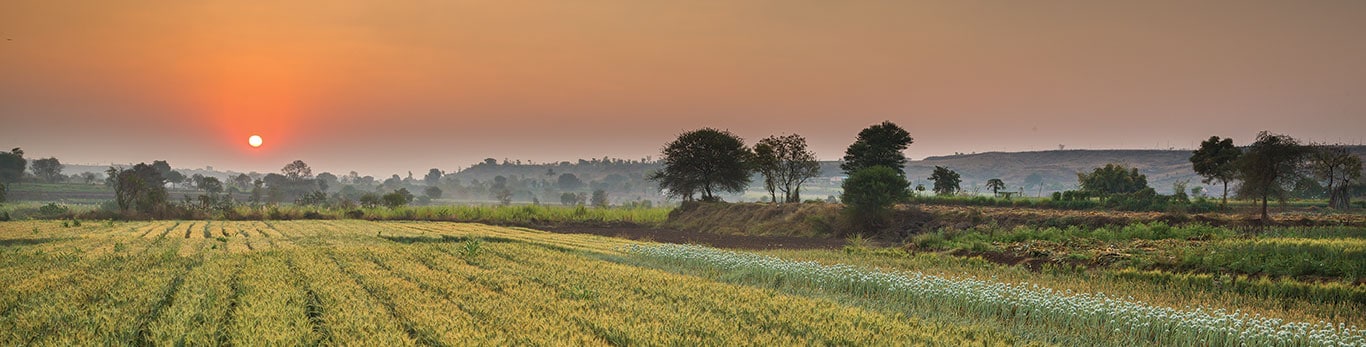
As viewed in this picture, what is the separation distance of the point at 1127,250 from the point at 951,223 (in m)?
18.6

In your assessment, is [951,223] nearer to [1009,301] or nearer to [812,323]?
[1009,301]

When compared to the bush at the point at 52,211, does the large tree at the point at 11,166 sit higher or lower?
higher

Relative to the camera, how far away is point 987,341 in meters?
9.45

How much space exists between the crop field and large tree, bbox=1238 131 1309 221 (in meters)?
17.3

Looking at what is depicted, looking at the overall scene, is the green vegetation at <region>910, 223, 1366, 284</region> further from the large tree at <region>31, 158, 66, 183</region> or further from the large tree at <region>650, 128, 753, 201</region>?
the large tree at <region>31, 158, 66, 183</region>

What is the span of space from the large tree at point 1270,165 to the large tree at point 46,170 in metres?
222

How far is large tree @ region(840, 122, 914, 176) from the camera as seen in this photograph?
6762cm

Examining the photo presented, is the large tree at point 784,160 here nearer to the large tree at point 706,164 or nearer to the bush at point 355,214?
the large tree at point 706,164

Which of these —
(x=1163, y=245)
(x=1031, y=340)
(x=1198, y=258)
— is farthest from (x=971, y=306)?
(x=1163, y=245)

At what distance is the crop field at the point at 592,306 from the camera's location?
366 inches

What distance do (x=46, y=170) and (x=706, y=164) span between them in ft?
624

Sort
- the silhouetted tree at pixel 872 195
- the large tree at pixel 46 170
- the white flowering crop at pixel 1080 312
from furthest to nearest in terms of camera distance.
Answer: the large tree at pixel 46 170 < the silhouetted tree at pixel 872 195 < the white flowering crop at pixel 1080 312

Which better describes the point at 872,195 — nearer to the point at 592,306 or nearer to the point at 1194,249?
the point at 1194,249

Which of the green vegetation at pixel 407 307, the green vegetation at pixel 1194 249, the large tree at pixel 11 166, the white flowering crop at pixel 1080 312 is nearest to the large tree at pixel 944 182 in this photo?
the green vegetation at pixel 1194 249
